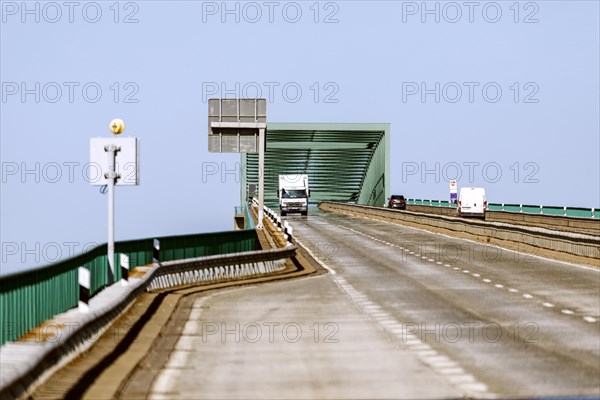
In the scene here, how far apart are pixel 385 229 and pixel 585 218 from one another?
11.8 m

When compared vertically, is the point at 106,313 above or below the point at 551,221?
below

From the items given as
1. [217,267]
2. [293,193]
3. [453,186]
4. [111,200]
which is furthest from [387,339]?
[453,186]

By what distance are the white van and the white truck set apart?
17.6 metres

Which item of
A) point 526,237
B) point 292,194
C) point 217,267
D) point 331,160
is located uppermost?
point 331,160

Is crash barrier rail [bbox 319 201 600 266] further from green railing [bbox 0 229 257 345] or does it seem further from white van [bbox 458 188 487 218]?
green railing [bbox 0 229 257 345]

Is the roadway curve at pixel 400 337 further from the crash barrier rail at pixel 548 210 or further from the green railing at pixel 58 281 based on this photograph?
the crash barrier rail at pixel 548 210

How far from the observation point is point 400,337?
60.0ft

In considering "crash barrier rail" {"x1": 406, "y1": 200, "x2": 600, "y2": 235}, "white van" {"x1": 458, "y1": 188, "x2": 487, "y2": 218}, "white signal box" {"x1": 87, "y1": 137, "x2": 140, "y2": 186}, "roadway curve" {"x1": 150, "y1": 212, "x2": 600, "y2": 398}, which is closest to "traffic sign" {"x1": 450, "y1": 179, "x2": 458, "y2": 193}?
"crash barrier rail" {"x1": 406, "y1": 200, "x2": 600, "y2": 235}

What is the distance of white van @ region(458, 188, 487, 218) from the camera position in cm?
8225

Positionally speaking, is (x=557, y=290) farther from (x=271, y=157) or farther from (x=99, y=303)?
(x=271, y=157)

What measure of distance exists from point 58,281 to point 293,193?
3108 inches

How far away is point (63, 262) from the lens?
1922 cm

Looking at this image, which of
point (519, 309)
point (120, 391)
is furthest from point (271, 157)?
point (120, 391)

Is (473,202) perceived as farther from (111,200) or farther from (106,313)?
(106,313)
